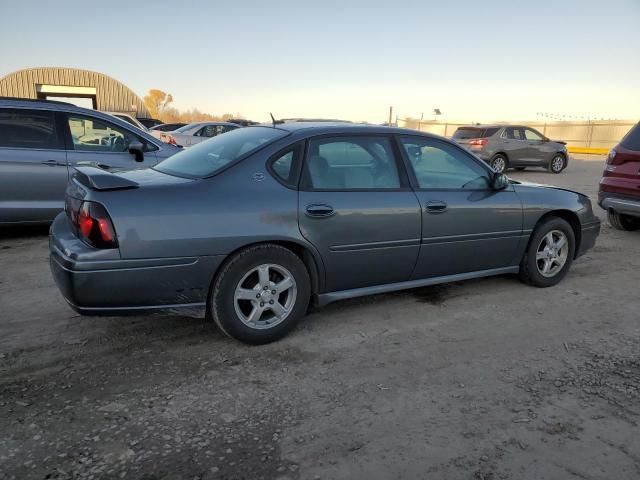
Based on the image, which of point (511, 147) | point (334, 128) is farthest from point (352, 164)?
point (511, 147)

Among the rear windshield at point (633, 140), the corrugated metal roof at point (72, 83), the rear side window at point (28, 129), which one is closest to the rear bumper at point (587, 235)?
the rear windshield at point (633, 140)

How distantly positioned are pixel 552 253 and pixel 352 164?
230 cm

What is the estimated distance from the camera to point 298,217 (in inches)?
134

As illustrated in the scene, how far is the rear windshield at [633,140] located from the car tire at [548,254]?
2.70m

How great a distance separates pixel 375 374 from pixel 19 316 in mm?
2773

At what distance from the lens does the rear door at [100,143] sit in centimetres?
625

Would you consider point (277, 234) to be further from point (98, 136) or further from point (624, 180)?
point (624, 180)

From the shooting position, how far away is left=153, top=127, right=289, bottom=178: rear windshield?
3504 millimetres

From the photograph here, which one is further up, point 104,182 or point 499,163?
point 104,182

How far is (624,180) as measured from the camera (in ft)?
21.8

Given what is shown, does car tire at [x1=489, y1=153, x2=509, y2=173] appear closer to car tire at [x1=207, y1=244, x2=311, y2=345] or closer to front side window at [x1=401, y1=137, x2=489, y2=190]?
front side window at [x1=401, y1=137, x2=489, y2=190]

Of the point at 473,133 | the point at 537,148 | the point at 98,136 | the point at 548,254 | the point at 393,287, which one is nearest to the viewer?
the point at 393,287

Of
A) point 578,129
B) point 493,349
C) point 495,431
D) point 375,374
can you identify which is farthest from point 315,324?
point 578,129

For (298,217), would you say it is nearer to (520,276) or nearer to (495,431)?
(495,431)
